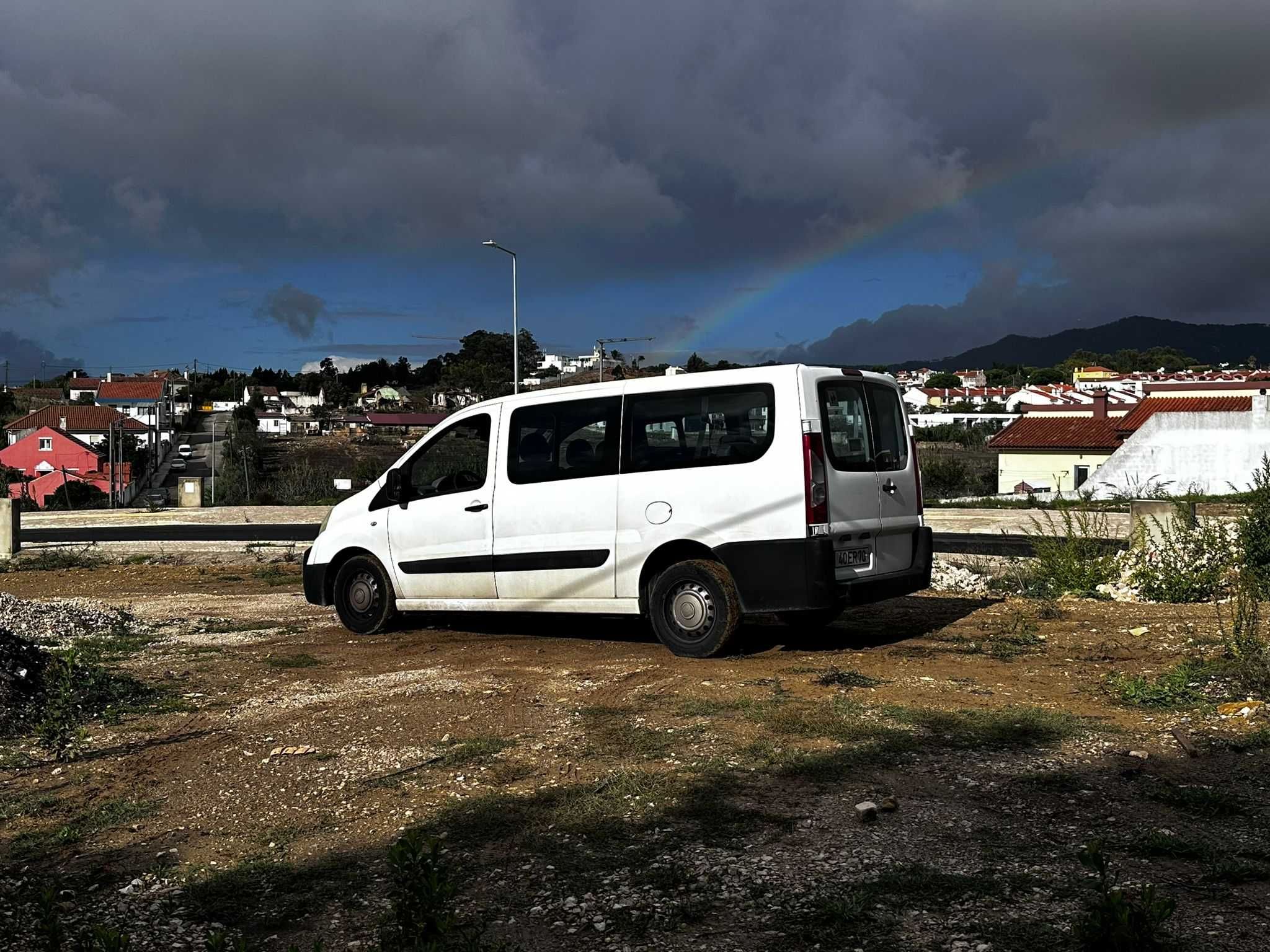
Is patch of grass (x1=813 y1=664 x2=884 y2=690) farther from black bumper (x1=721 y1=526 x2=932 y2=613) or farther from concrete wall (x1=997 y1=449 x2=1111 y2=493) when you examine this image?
concrete wall (x1=997 y1=449 x2=1111 y2=493)

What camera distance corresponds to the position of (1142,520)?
12.5 metres

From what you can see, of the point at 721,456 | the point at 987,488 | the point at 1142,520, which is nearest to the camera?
the point at 721,456

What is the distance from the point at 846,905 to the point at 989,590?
978 centimetres

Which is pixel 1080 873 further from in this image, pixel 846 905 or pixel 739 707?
pixel 739 707

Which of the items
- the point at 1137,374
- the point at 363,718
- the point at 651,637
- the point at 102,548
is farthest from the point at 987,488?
the point at 1137,374

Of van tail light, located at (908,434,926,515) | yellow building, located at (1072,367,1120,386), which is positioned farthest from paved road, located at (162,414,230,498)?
yellow building, located at (1072,367,1120,386)

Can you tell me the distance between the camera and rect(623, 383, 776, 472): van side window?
861cm

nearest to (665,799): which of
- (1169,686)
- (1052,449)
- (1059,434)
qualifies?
(1169,686)

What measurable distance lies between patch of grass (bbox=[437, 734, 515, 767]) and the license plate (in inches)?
129

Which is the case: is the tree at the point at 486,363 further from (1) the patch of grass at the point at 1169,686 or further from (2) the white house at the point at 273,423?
(1) the patch of grass at the point at 1169,686

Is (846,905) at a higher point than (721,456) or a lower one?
lower

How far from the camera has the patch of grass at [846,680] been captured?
7631mm

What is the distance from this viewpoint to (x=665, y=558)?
29.8 feet

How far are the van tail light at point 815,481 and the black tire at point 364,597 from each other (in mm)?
4256
